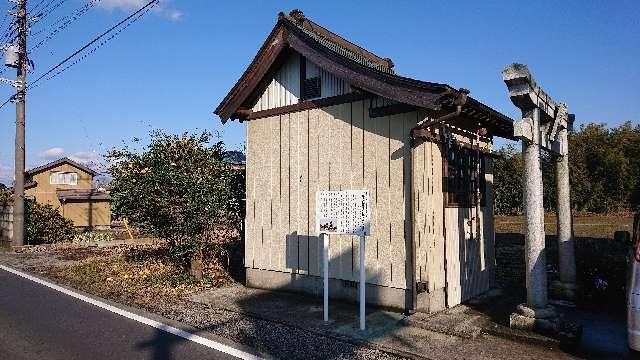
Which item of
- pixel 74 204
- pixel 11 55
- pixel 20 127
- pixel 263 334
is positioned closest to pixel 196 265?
pixel 263 334

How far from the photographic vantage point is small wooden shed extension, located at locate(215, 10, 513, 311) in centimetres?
720

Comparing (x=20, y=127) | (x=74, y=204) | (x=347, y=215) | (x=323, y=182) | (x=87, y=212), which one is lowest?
(x=87, y=212)

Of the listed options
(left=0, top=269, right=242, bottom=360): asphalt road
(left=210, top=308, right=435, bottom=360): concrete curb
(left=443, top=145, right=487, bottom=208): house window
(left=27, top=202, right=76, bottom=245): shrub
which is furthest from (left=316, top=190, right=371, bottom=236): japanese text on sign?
(left=27, top=202, right=76, bottom=245): shrub

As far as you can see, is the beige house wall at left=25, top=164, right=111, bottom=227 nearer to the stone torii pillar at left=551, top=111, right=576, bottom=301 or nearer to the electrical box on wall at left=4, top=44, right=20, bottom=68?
the electrical box on wall at left=4, top=44, right=20, bottom=68

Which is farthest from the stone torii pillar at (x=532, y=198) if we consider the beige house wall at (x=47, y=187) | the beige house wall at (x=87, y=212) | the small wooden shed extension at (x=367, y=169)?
the beige house wall at (x=47, y=187)

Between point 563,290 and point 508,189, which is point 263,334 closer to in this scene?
point 563,290

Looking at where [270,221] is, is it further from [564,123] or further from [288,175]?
[564,123]

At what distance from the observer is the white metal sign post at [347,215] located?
21.3ft

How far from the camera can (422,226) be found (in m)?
7.14

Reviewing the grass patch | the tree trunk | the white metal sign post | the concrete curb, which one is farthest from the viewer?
the tree trunk

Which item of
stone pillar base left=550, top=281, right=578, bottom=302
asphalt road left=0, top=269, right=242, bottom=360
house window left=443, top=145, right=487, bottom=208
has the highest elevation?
house window left=443, top=145, right=487, bottom=208

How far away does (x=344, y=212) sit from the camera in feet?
22.1

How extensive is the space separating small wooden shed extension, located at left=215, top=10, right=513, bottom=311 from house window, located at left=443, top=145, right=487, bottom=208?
4cm

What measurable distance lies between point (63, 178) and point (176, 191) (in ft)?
111
